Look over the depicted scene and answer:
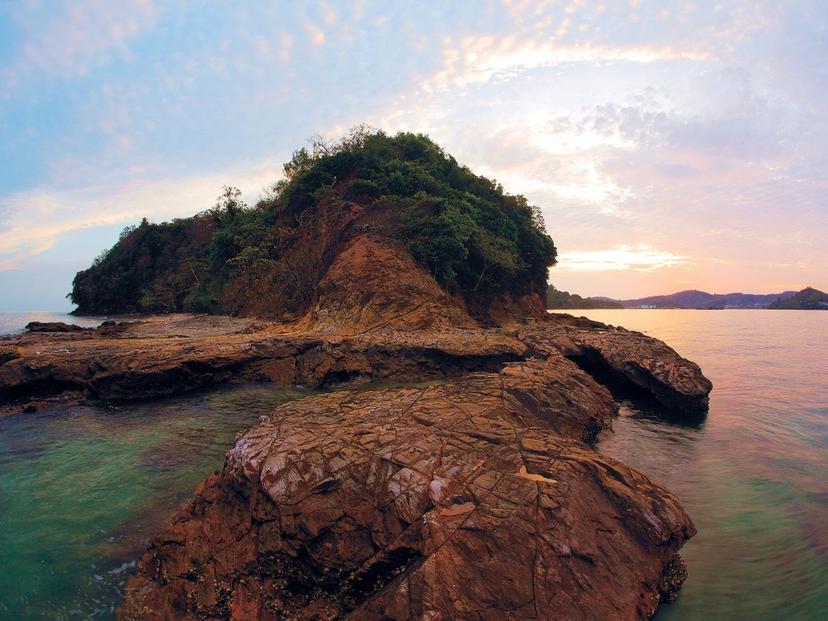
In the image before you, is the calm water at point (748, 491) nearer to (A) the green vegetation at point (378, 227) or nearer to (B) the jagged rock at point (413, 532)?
(B) the jagged rock at point (413, 532)

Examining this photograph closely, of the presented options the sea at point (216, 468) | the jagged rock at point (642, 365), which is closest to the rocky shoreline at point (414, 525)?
the sea at point (216, 468)

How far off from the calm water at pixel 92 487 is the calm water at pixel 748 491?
6.10 m

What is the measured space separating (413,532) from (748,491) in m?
6.61

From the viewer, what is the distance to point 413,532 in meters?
3.93

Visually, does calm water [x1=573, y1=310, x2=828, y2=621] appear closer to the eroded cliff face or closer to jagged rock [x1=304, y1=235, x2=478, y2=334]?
the eroded cliff face

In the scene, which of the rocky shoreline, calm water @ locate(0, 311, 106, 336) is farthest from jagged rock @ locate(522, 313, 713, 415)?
calm water @ locate(0, 311, 106, 336)

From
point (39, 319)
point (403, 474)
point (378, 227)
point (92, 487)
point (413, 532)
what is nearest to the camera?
point (413, 532)

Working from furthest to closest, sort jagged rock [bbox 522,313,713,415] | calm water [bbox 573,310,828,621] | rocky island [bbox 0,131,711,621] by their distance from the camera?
jagged rock [bbox 522,313,713,415]
calm water [bbox 573,310,828,621]
rocky island [bbox 0,131,711,621]

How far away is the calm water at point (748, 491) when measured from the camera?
183 inches

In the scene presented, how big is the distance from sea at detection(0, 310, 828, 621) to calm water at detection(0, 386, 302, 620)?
0.02m

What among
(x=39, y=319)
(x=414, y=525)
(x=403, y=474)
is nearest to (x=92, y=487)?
(x=403, y=474)

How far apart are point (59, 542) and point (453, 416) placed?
5.29 meters

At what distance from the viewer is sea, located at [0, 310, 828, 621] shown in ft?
15.4

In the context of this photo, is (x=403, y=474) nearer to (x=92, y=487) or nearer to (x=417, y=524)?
(x=417, y=524)
